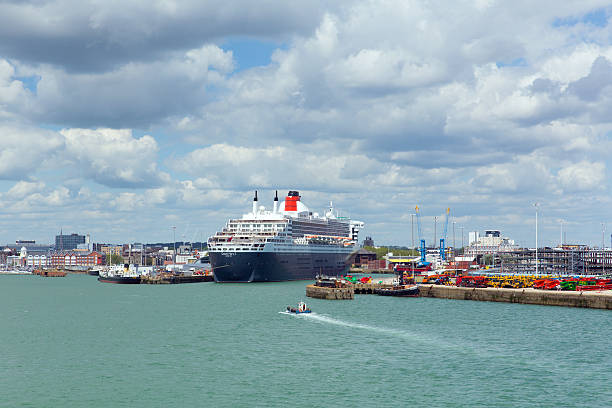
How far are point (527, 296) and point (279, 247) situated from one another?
218 feet

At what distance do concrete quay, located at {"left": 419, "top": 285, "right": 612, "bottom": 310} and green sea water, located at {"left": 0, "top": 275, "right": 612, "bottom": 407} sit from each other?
4764 mm

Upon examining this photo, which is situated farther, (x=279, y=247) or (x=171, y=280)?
(x=171, y=280)

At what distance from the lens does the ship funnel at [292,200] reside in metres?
186

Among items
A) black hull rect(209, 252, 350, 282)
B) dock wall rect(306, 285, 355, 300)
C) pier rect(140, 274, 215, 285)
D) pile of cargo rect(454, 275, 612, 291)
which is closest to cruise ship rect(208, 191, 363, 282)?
black hull rect(209, 252, 350, 282)

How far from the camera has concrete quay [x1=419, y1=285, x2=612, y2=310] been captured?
93875 mm

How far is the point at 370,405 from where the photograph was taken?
40.0m

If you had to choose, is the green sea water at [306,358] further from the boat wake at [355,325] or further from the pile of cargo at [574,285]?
the pile of cargo at [574,285]

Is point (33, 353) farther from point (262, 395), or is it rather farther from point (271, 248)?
point (271, 248)

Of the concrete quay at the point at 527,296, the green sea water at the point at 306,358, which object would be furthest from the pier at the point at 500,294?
the green sea water at the point at 306,358

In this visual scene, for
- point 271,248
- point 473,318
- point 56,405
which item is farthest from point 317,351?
point 271,248

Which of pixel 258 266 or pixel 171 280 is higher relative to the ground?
pixel 258 266

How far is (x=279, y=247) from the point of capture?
153625 millimetres

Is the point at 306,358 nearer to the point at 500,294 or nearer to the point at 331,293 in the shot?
the point at 331,293

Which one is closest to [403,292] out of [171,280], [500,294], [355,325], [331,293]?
[331,293]
